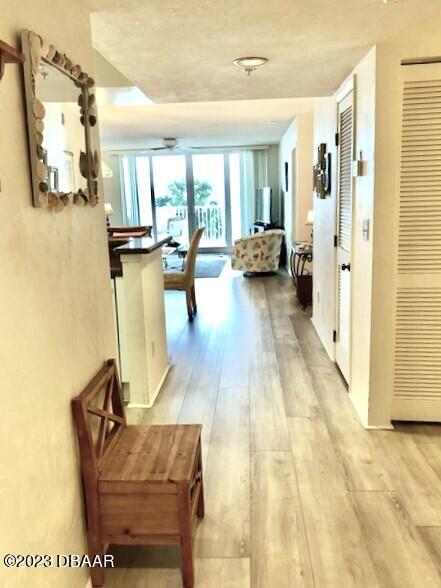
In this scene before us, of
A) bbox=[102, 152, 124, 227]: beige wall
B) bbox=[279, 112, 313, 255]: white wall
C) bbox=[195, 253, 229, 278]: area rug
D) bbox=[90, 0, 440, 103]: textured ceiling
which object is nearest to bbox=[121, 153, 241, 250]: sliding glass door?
bbox=[102, 152, 124, 227]: beige wall

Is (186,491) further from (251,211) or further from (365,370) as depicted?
(251,211)

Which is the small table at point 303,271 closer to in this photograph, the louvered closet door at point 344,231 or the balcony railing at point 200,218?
the louvered closet door at point 344,231

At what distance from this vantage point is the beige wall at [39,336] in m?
1.23

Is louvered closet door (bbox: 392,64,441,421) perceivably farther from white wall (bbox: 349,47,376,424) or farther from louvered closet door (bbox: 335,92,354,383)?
louvered closet door (bbox: 335,92,354,383)

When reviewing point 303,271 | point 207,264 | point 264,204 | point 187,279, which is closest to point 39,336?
point 187,279

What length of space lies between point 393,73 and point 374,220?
30.3 inches

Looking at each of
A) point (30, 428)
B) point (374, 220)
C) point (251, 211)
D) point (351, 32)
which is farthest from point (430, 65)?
point (251, 211)

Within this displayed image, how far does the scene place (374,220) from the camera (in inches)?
108

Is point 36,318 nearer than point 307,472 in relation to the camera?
Yes

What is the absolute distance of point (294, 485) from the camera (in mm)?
2400

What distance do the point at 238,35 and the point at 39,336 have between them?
5.80 ft

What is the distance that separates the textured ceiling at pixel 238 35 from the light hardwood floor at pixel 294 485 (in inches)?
84.0

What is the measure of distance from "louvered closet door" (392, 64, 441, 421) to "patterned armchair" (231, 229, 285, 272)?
5145mm

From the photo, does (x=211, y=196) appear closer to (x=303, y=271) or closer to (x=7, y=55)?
(x=303, y=271)
